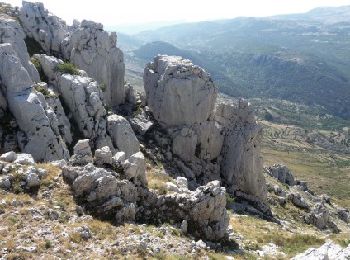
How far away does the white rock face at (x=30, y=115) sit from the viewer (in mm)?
56594

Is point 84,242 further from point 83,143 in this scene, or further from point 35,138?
point 35,138

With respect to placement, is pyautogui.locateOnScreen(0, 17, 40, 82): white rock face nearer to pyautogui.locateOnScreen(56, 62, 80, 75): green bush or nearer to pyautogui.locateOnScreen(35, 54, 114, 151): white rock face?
pyautogui.locateOnScreen(35, 54, 114, 151): white rock face

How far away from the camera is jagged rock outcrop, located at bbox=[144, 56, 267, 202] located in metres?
86.1

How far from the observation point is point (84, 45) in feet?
285

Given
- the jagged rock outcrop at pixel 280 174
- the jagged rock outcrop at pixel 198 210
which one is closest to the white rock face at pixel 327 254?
the jagged rock outcrop at pixel 198 210

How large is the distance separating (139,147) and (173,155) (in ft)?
35.2

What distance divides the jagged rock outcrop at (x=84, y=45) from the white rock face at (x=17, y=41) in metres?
11.2

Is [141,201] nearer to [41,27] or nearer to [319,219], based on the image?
[319,219]

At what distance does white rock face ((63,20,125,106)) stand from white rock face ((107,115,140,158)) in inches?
512

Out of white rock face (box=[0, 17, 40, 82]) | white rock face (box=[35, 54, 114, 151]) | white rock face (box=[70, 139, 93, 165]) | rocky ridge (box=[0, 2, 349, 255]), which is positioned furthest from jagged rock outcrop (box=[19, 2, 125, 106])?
white rock face (box=[70, 139, 93, 165])

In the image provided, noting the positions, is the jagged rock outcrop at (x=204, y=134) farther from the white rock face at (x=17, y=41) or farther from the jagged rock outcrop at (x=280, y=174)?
the jagged rock outcrop at (x=280, y=174)

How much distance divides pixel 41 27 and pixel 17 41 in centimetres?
1542

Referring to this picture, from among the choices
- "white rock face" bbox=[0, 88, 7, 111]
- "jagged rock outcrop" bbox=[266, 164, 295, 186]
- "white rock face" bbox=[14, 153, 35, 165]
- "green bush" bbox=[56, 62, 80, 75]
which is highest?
"green bush" bbox=[56, 62, 80, 75]

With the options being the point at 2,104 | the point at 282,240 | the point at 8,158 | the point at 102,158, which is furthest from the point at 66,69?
the point at 282,240
